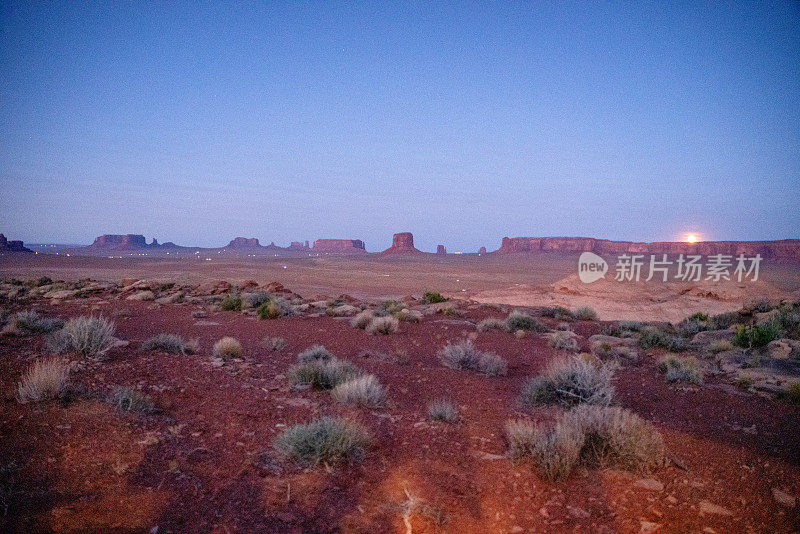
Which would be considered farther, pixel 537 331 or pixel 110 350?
pixel 537 331

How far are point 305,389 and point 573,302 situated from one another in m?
25.2

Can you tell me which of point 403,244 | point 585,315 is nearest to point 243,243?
point 403,244

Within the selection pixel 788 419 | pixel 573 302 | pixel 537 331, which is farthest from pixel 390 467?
pixel 573 302

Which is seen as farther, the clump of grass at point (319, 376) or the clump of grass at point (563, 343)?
the clump of grass at point (563, 343)

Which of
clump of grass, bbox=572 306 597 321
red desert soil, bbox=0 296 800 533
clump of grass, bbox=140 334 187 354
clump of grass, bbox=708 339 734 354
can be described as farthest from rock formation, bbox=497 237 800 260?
clump of grass, bbox=140 334 187 354

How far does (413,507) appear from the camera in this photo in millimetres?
3357

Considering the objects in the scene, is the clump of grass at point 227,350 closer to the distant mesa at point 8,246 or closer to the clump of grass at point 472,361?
the clump of grass at point 472,361

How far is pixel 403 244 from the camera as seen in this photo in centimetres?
12000

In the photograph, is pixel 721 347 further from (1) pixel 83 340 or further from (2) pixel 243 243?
(2) pixel 243 243

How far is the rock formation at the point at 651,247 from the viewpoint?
81.1 meters

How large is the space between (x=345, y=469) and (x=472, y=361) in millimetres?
4766

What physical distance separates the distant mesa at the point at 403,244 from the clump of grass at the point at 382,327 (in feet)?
339

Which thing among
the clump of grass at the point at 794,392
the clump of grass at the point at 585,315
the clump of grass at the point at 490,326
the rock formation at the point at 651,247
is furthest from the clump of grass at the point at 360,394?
the rock formation at the point at 651,247

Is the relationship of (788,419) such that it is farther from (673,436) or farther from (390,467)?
(390,467)
